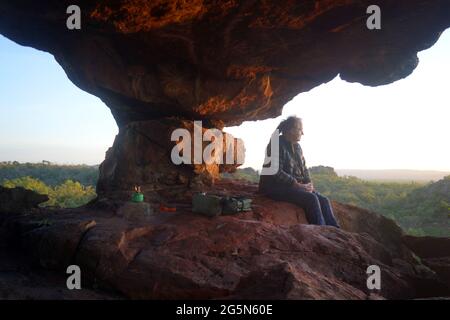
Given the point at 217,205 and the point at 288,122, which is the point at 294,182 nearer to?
the point at 288,122

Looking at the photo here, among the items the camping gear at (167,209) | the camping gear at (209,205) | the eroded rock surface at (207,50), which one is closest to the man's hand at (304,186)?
the camping gear at (209,205)

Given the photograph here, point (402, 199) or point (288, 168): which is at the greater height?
point (288, 168)

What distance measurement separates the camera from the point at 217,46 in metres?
8.39

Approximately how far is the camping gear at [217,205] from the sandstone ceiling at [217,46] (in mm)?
3568

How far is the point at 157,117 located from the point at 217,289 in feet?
24.4

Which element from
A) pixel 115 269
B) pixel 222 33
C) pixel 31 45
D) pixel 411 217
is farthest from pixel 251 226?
pixel 411 217

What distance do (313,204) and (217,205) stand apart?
2.14m

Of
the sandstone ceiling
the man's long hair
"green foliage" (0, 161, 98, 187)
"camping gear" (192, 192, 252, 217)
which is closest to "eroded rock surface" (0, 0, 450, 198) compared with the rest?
the sandstone ceiling

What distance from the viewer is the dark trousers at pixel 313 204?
710cm

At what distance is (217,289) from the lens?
4.31 metres

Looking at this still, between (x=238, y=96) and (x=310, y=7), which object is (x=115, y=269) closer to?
(x=310, y=7)

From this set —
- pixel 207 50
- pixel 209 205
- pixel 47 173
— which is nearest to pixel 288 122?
pixel 207 50

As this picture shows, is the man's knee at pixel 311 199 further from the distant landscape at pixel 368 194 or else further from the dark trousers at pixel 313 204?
the distant landscape at pixel 368 194

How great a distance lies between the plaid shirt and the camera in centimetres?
755
